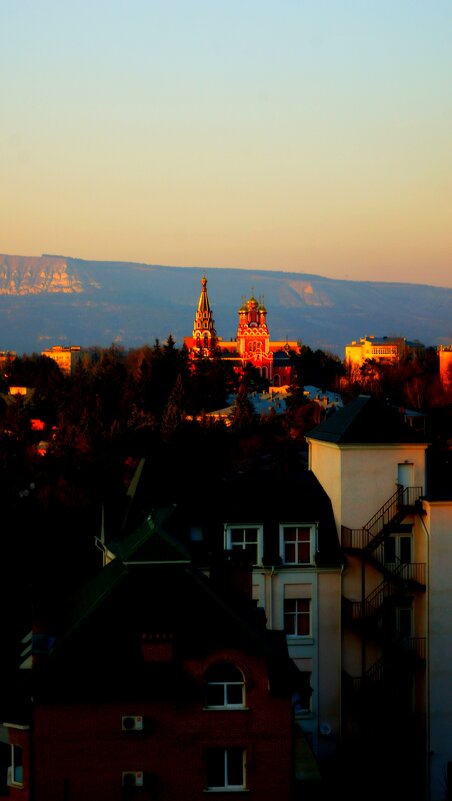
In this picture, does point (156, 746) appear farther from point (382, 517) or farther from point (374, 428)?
point (374, 428)

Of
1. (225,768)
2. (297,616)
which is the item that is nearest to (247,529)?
(297,616)

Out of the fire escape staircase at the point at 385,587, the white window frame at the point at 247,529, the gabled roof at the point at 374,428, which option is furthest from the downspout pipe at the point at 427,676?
the white window frame at the point at 247,529

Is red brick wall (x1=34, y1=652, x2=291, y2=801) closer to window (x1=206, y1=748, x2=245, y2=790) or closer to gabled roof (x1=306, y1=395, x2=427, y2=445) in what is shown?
window (x1=206, y1=748, x2=245, y2=790)

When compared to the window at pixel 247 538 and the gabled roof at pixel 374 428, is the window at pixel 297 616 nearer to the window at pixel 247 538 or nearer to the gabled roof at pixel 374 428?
the window at pixel 247 538

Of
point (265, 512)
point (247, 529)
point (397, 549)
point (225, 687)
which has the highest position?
point (265, 512)

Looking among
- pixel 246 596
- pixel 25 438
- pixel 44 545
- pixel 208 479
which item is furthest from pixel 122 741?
pixel 25 438

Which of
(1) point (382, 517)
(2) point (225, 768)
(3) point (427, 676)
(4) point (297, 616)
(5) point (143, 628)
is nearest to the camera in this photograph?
(2) point (225, 768)
